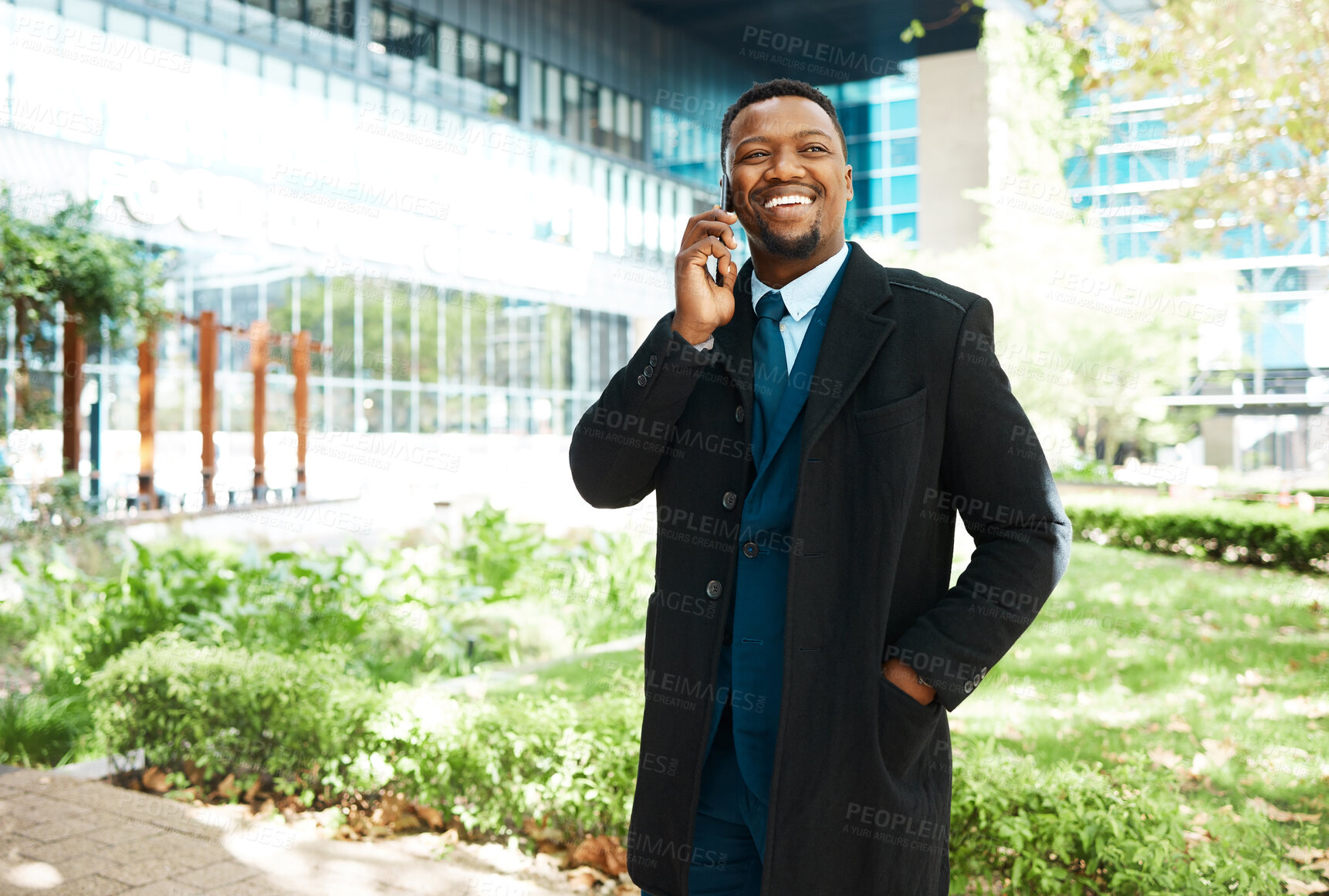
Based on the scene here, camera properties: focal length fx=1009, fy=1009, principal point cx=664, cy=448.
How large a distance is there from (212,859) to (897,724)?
3.55 m

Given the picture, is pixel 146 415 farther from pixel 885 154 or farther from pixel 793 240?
pixel 885 154

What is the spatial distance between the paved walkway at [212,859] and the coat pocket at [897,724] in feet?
8.41

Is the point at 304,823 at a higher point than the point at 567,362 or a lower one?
lower

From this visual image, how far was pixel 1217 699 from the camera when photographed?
6.28m

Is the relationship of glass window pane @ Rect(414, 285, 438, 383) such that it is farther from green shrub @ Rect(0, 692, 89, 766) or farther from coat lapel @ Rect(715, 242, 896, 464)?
coat lapel @ Rect(715, 242, 896, 464)

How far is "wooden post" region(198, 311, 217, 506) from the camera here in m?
15.1

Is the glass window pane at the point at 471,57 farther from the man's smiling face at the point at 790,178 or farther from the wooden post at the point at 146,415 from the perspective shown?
the man's smiling face at the point at 790,178

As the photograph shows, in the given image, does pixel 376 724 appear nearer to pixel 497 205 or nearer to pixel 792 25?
pixel 497 205

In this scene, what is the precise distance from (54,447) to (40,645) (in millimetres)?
5940

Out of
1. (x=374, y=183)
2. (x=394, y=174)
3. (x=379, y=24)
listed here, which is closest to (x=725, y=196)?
(x=374, y=183)

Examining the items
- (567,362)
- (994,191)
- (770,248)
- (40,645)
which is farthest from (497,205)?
(770,248)

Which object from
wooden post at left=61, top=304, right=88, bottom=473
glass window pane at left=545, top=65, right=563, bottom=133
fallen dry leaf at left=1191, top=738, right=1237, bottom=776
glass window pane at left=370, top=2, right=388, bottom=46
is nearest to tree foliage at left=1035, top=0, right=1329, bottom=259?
fallen dry leaf at left=1191, top=738, right=1237, bottom=776

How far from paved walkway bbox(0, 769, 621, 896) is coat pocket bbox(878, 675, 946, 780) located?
256cm

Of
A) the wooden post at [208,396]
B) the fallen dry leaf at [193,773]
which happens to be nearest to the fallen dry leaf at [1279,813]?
the fallen dry leaf at [193,773]
